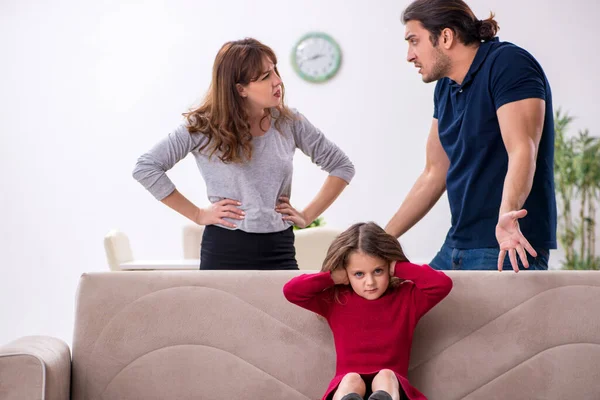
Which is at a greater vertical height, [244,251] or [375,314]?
[244,251]

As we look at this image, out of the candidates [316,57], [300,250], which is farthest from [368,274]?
[316,57]

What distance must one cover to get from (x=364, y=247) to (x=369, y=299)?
15 cm

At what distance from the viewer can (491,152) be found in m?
1.96

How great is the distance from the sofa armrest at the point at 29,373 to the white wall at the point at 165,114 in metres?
4.05

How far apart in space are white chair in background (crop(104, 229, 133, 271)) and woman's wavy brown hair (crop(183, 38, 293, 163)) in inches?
64.9

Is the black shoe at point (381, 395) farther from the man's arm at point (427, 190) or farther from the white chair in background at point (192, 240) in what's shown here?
the white chair in background at point (192, 240)

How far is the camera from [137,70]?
19.6ft

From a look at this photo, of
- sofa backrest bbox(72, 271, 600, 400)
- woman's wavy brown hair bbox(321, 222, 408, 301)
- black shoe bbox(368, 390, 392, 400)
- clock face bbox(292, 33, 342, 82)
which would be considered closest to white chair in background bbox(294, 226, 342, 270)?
sofa backrest bbox(72, 271, 600, 400)

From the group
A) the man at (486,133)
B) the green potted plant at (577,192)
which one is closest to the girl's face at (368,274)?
the man at (486,133)

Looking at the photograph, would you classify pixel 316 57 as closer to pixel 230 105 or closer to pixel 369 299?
pixel 230 105

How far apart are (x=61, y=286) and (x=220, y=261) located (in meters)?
4.10

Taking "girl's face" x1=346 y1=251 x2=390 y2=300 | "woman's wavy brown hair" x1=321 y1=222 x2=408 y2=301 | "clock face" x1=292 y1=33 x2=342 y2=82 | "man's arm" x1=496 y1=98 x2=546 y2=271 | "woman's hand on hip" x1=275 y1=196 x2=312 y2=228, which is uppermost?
"clock face" x1=292 y1=33 x2=342 y2=82

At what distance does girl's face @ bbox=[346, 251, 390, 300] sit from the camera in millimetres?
1863

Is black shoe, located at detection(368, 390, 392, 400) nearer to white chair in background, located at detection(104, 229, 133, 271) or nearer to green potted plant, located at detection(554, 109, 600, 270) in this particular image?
white chair in background, located at detection(104, 229, 133, 271)
